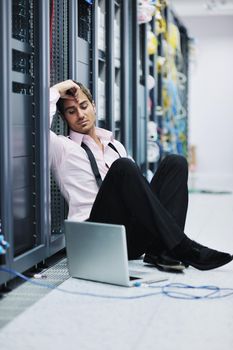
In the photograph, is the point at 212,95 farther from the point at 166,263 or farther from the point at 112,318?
the point at 112,318

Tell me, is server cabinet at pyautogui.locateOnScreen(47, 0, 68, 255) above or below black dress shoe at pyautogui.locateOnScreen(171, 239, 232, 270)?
above

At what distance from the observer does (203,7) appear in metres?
10.4

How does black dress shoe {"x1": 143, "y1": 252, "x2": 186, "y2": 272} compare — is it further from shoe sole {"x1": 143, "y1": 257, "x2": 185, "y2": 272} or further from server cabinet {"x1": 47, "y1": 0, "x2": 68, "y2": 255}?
server cabinet {"x1": 47, "y1": 0, "x2": 68, "y2": 255}

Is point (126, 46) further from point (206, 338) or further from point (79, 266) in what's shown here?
point (206, 338)

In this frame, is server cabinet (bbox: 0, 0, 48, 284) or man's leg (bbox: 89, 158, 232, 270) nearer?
server cabinet (bbox: 0, 0, 48, 284)

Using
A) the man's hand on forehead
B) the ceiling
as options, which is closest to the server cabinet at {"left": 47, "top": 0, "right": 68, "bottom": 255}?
the man's hand on forehead

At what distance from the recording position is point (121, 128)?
488 centimetres

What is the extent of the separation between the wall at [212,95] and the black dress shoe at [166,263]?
7.98 m

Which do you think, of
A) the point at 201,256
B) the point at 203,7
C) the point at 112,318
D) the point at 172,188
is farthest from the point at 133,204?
the point at 203,7

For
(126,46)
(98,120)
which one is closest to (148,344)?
(98,120)

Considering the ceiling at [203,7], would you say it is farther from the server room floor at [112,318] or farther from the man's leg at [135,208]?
the server room floor at [112,318]

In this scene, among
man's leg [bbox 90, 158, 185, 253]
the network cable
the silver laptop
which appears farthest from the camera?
man's leg [bbox 90, 158, 185, 253]

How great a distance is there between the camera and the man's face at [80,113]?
3.21m

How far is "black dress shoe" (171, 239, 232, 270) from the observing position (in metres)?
2.94
